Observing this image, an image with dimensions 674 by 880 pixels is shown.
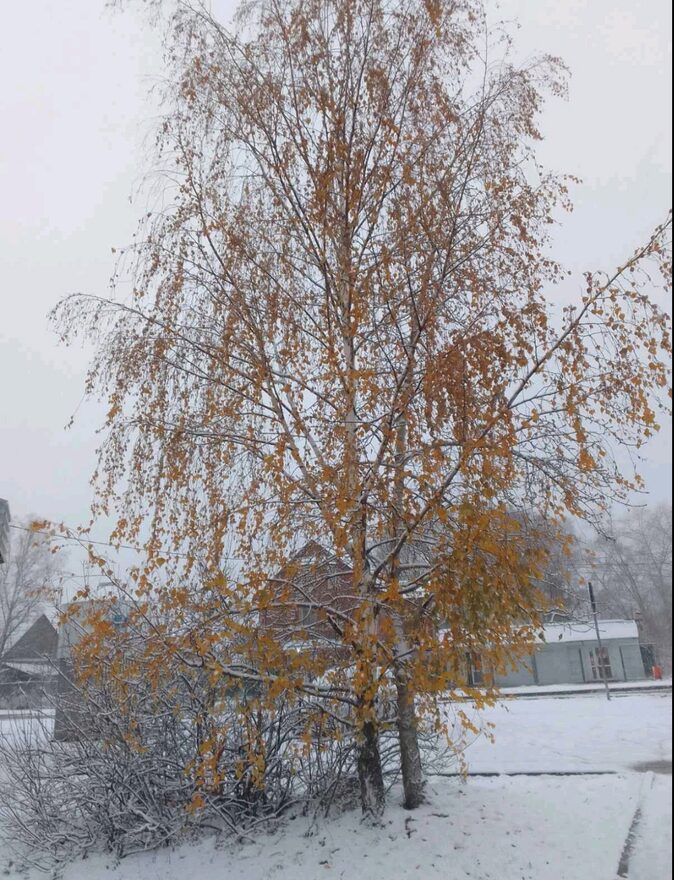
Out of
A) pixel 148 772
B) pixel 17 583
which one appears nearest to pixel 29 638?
pixel 17 583

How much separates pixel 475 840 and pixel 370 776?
0.98 meters

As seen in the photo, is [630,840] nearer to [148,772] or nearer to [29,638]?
[148,772]

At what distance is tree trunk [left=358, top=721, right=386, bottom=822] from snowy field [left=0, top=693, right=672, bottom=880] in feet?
0.39

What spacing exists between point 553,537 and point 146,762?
4.31 meters

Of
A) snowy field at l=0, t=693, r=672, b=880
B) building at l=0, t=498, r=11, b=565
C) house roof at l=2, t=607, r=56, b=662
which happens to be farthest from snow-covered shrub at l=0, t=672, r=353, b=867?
house roof at l=2, t=607, r=56, b=662

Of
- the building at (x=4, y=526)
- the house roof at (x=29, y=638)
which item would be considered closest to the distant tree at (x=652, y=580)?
Answer: the building at (x=4, y=526)

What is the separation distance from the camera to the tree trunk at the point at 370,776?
514 centimetres

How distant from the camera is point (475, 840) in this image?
4562mm

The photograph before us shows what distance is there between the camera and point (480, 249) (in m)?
5.76

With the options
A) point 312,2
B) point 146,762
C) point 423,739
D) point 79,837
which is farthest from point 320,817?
point 312,2

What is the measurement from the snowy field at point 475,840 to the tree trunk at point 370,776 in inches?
4.7

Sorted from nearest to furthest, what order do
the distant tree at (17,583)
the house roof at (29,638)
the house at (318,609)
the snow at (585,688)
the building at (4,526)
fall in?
the snow at (585,688) → the house at (318,609) → the building at (4,526) → the house roof at (29,638) → the distant tree at (17,583)

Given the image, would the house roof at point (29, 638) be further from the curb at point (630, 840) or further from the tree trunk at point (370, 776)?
the curb at point (630, 840)

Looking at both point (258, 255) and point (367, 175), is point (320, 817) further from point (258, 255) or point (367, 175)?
point (367, 175)
